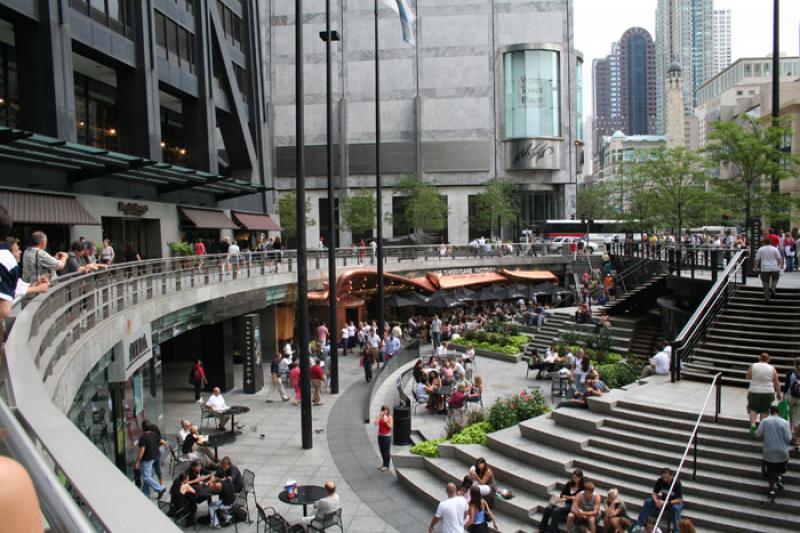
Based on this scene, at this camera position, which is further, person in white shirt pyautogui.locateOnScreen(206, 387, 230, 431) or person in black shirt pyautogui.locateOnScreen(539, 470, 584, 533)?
person in white shirt pyautogui.locateOnScreen(206, 387, 230, 431)

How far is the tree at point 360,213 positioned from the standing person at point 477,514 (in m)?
53.8

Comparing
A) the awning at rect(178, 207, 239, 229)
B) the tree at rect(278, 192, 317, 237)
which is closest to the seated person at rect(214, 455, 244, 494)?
the awning at rect(178, 207, 239, 229)

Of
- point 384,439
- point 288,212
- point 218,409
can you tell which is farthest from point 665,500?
point 288,212

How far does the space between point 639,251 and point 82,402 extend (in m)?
31.9

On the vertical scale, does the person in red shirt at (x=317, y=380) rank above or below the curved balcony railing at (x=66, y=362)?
below

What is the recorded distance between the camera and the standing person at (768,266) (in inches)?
642

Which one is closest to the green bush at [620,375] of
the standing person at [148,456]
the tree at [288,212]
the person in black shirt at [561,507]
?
the person in black shirt at [561,507]

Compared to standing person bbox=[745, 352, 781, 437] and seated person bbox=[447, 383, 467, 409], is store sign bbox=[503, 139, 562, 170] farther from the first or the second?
standing person bbox=[745, 352, 781, 437]

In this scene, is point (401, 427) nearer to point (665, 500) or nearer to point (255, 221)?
point (665, 500)

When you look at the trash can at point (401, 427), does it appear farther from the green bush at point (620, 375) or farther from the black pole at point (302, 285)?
the green bush at point (620, 375)

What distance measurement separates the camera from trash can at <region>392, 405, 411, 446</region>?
54.0 ft

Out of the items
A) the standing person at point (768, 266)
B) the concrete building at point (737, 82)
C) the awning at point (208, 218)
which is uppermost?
the concrete building at point (737, 82)

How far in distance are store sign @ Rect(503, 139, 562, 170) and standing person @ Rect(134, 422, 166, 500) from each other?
61.4 metres

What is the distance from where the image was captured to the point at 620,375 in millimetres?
18953
